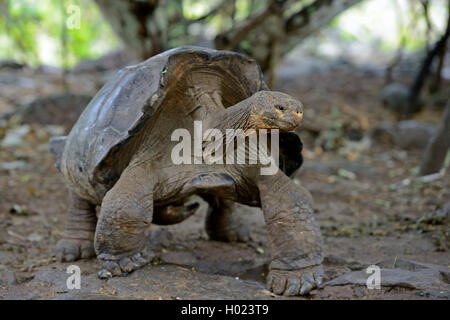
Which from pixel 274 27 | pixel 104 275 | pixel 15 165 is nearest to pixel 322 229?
pixel 104 275

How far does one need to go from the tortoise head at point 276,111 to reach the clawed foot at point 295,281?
0.87 meters

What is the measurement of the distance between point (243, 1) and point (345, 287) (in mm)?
11007

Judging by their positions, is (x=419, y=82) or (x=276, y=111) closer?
(x=276, y=111)

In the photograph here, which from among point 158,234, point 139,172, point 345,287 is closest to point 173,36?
point 158,234

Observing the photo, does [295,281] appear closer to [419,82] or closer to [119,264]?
[119,264]

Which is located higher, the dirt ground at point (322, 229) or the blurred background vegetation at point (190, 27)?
the blurred background vegetation at point (190, 27)

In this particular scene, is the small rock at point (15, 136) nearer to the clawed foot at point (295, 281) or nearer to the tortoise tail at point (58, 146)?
the tortoise tail at point (58, 146)

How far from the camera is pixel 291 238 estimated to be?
2.99 meters

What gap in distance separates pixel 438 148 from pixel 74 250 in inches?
180

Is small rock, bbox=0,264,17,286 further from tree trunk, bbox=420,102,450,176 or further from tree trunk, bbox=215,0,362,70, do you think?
tree trunk, bbox=420,102,450,176

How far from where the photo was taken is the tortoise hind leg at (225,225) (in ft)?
13.8

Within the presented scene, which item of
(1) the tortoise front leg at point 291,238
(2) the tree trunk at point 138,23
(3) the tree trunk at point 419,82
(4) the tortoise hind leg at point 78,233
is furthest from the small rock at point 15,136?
(3) the tree trunk at point 419,82

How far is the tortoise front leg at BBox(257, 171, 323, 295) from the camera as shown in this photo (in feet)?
9.53
